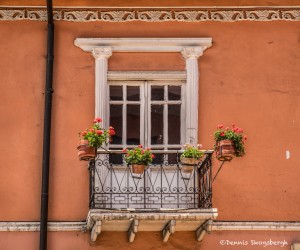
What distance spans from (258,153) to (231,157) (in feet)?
3.51

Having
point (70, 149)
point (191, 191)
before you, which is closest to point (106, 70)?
point (70, 149)

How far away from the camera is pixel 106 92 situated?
16.4m

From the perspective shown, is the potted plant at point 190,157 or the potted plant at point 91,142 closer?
the potted plant at point 91,142

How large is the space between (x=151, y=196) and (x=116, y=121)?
4.94 feet

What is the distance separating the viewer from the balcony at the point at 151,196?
15.0 m

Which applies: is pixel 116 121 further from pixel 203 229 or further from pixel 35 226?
pixel 203 229

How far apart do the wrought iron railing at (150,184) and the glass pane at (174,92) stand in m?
1.01

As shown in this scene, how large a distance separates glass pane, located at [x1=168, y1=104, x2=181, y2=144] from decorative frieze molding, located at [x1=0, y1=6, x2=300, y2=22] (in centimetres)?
155

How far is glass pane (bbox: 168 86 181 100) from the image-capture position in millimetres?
16547

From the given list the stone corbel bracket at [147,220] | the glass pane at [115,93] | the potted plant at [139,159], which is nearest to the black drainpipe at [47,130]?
the stone corbel bracket at [147,220]

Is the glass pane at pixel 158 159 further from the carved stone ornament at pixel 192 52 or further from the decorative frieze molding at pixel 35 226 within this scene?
the carved stone ornament at pixel 192 52

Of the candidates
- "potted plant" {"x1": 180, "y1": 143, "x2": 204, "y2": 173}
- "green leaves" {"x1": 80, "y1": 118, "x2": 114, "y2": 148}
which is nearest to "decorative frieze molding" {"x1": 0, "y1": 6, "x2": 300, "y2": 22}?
"green leaves" {"x1": 80, "y1": 118, "x2": 114, "y2": 148}

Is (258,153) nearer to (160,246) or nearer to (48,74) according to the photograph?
(160,246)

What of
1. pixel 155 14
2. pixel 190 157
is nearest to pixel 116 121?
pixel 190 157
